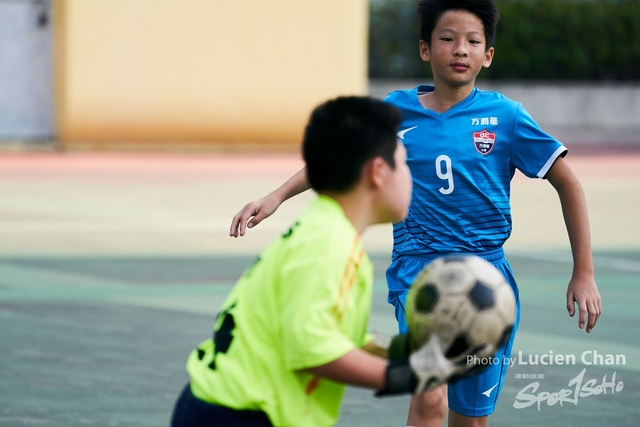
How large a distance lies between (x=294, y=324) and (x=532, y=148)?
1839 millimetres

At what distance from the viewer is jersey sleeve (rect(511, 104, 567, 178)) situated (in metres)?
4.09

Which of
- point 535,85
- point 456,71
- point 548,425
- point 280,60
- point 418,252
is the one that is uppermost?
point 456,71

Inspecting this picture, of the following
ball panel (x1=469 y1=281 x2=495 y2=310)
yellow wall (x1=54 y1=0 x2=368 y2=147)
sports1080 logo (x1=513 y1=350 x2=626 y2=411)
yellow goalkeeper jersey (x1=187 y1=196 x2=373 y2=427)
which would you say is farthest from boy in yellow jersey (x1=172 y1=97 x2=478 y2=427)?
yellow wall (x1=54 y1=0 x2=368 y2=147)

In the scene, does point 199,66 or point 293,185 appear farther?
point 199,66

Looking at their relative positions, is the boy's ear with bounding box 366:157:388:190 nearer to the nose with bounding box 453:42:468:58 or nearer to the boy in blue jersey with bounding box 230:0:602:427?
the boy in blue jersey with bounding box 230:0:602:427

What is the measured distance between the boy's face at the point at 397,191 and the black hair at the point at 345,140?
0.03 m

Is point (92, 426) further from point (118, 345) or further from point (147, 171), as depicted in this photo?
point (147, 171)

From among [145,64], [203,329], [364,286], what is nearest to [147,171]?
[145,64]

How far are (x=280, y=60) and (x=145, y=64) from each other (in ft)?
9.64

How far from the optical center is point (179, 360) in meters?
6.49

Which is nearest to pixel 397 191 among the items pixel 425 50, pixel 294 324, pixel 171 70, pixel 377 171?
pixel 377 171

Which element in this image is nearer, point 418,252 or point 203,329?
point 418,252

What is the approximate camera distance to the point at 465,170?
413 cm

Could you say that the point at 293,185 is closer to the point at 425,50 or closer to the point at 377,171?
the point at 425,50
